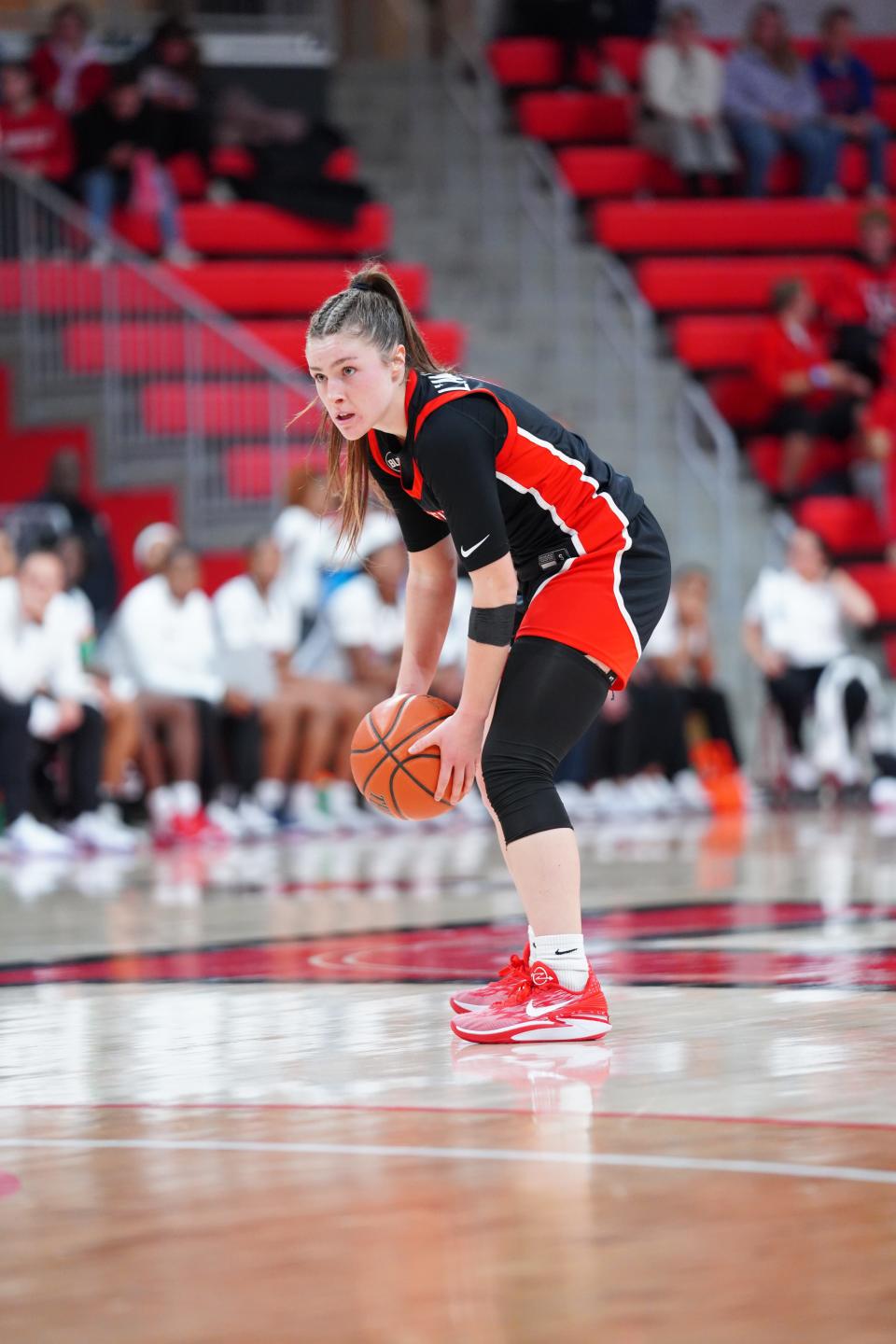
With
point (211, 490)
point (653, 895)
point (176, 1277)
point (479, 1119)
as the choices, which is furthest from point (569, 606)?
point (211, 490)

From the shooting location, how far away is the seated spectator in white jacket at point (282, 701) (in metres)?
12.7

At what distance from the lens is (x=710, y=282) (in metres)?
17.3

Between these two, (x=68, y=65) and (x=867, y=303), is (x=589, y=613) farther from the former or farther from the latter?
(x=867, y=303)

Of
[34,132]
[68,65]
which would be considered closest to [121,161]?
[34,132]

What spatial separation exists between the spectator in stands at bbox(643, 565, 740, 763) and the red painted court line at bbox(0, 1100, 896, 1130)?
1081 cm

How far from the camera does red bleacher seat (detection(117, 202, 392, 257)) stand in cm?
1653

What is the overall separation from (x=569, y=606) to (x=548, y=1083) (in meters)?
1.08

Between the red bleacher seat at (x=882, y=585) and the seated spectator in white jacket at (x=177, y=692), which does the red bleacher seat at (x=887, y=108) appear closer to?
the red bleacher seat at (x=882, y=585)

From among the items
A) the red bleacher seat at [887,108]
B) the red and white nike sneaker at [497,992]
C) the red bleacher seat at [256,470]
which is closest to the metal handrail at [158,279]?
the red bleacher seat at [256,470]

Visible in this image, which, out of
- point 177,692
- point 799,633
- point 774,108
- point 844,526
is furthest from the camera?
point 774,108

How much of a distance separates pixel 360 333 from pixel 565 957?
1.32 meters

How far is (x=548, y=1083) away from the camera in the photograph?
389 cm

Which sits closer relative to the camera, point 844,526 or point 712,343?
point 844,526

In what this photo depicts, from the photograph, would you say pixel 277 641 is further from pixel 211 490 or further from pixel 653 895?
pixel 653 895
